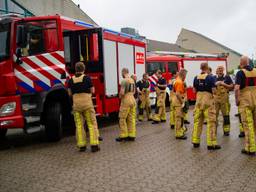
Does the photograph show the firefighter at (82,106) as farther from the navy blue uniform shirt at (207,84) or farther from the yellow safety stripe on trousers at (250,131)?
the yellow safety stripe on trousers at (250,131)

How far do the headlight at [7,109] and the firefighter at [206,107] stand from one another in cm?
393

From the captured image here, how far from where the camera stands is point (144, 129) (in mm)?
12188

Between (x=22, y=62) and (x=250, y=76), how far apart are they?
4.89 m

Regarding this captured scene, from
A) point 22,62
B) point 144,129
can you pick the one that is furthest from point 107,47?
point 22,62

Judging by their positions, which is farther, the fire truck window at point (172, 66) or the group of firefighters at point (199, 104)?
the fire truck window at point (172, 66)

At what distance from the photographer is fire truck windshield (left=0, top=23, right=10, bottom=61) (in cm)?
912

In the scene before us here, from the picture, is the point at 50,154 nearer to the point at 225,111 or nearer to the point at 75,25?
the point at 75,25

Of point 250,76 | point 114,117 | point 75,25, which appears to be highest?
point 75,25

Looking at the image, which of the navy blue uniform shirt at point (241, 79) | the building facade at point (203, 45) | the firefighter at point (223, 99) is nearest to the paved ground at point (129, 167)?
the firefighter at point (223, 99)

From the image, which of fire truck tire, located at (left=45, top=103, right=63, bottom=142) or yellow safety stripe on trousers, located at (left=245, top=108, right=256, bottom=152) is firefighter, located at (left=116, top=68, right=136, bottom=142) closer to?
fire truck tire, located at (left=45, top=103, right=63, bottom=142)

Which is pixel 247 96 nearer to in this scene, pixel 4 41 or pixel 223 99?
pixel 223 99

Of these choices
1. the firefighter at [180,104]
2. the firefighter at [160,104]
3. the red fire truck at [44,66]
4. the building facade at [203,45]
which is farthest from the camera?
the building facade at [203,45]

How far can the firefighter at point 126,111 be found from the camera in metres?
9.94

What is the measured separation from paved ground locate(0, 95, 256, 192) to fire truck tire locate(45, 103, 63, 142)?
231 millimetres
